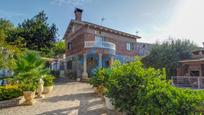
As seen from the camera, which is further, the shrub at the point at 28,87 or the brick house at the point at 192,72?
the brick house at the point at 192,72

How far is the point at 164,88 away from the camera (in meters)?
6.06

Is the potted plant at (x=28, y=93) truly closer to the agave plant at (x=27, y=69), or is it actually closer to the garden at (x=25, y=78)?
the garden at (x=25, y=78)

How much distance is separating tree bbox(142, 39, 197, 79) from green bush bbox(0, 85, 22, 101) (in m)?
17.9

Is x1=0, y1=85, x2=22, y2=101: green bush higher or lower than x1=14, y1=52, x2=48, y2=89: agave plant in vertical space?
lower

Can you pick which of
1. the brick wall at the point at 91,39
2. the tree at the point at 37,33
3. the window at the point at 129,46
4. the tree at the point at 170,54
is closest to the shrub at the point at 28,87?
the brick wall at the point at 91,39

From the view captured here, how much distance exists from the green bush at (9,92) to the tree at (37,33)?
18438 millimetres

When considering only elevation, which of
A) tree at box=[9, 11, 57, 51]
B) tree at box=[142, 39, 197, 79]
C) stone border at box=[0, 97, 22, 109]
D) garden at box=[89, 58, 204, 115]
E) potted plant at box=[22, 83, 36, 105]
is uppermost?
tree at box=[9, 11, 57, 51]

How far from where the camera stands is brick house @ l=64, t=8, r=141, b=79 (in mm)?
25547

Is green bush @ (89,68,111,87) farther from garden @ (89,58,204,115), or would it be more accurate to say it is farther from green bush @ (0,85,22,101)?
green bush @ (0,85,22,101)

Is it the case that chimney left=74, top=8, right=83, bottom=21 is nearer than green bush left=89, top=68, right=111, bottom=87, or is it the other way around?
green bush left=89, top=68, right=111, bottom=87

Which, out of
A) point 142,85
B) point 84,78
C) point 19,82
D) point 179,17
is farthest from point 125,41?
point 142,85

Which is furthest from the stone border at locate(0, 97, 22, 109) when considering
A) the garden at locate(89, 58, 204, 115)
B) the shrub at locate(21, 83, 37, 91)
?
the garden at locate(89, 58, 204, 115)

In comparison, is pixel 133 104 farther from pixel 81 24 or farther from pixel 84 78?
pixel 81 24

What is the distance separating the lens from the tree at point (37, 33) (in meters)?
29.2
